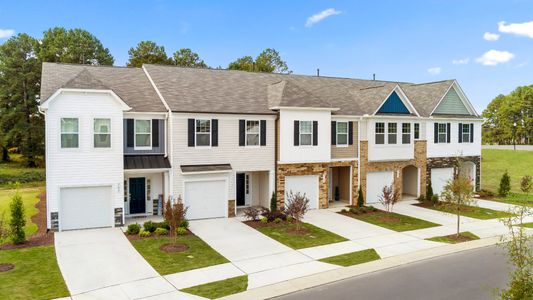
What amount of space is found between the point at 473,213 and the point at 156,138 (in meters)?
19.3

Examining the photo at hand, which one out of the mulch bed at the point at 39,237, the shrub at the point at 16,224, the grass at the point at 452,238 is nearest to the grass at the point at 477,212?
the grass at the point at 452,238

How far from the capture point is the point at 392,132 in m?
27.7

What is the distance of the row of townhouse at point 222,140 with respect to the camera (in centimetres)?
1936

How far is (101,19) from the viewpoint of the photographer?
30453 mm

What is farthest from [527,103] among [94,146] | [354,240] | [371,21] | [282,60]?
[94,146]

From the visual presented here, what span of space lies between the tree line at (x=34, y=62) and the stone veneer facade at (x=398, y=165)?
2909cm

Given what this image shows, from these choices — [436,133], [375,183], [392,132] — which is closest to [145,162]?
[375,183]

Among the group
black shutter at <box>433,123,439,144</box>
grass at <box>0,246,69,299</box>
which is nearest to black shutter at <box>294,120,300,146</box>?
black shutter at <box>433,123,439,144</box>

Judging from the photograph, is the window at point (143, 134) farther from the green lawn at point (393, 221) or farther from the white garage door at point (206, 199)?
the green lawn at point (393, 221)

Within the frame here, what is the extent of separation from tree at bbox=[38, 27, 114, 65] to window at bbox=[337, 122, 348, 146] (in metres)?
35.9

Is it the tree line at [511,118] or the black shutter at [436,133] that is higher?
the tree line at [511,118]

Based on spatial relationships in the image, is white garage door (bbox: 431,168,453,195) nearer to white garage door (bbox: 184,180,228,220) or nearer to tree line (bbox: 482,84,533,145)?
white garage door (bbox: 184,180,228,220)

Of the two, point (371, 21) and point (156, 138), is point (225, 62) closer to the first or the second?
point (371, 21)

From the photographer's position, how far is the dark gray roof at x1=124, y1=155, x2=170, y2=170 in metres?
20.7
